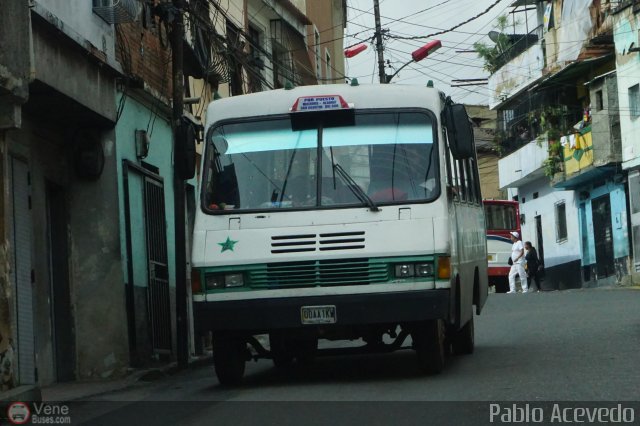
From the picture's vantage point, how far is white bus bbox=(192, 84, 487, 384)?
11.5 meters

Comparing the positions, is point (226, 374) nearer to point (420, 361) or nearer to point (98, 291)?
point (420, 361)

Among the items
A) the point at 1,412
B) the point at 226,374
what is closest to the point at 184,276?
the point at 226,374

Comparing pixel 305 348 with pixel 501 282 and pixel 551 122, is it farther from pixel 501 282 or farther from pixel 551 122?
pixel 551 122

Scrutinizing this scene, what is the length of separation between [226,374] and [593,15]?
3248cm

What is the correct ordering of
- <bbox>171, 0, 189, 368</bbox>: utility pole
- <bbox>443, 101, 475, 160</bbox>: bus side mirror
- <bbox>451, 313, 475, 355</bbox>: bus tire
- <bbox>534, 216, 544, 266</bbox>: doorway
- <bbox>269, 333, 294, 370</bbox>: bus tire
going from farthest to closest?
<bbox>534, 216, 544, 266</bbox>: doorway
<bbox>171, 0, 189, 368</bbox>: utility pole
<bbox>451, 313, 475, 355</bbox>: bus tire
<bbox>269, 333, 294, 370</bbox>: bus tire
<bbox>443, 101, 475, 160</bbox>: bus side mirror

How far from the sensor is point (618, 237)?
4166 centimetres

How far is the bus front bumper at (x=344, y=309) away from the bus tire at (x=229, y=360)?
0.54 metres

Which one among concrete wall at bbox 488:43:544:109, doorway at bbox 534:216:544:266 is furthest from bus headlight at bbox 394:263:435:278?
doorway at bbox 534:216:544:266

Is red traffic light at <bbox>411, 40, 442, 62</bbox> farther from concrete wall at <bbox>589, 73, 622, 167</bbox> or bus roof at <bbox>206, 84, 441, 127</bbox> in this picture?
bus roof at <bbox>206, 84, 441, 127</bbox>

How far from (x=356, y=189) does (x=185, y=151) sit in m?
1.76

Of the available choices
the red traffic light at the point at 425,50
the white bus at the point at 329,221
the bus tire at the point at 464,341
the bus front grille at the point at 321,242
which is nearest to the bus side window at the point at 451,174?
the white bus at the point at 329,221

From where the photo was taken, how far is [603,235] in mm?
43594

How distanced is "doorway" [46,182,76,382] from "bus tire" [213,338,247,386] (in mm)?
3675

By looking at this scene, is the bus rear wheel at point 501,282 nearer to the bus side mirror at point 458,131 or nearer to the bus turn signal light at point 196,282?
the bus side mirror at point 458,131
